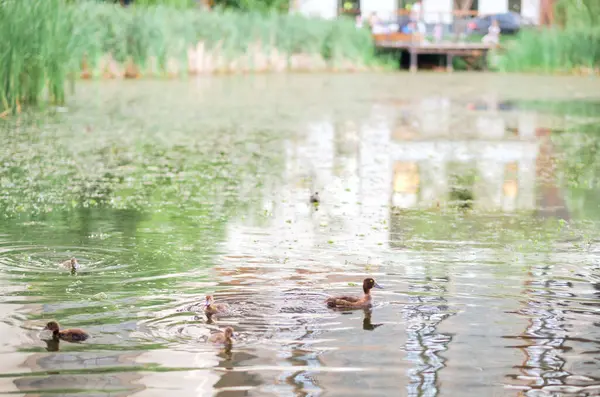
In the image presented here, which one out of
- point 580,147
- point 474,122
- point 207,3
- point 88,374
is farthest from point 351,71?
point 88,374

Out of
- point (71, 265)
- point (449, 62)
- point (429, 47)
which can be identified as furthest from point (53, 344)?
point (449, 62)

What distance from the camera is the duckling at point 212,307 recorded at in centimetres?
622

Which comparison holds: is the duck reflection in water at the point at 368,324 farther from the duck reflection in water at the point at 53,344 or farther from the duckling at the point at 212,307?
the duck reflection in water at the point at 53,344

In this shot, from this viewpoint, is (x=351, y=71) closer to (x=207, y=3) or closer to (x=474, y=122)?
(x=207, y=3)

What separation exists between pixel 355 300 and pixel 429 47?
130 feet

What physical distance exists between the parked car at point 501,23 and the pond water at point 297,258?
33188 mm

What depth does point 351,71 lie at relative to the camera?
42250mm

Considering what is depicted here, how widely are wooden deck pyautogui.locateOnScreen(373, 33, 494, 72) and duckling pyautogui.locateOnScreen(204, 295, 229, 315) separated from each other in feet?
129

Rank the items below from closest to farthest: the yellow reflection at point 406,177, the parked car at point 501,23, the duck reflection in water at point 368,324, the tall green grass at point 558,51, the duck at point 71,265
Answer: the duck reflection in water at point 368,324 → the duck at point 71,265 → the yellow reflection at point 406,177 → the tall green grass at point 558,51 → the parked car at point 501,23

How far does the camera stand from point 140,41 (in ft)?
104

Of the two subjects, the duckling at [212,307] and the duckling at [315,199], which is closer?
the duckling at [212,307]

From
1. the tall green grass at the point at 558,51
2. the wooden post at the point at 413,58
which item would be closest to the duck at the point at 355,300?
the tall green grass at the point at 558,51

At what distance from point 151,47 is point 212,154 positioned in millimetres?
18166

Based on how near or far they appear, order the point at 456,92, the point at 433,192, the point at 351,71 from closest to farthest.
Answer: the point at 433,192, the point at 456,92, the point at 351,71
